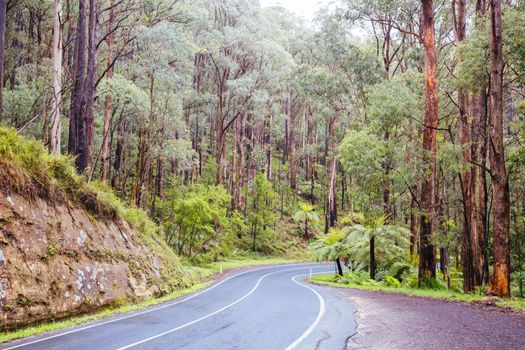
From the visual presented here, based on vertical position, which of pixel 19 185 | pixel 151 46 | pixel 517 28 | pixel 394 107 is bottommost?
pixel 19 185

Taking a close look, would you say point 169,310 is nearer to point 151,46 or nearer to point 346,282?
point 346,282

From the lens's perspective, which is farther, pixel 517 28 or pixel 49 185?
pixel 517 28

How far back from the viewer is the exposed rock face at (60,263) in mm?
8859

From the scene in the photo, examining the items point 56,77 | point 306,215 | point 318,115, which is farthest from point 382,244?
point 318,115

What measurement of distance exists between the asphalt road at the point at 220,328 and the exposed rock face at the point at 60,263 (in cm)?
102

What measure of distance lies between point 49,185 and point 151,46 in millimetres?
12980

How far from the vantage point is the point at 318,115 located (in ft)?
155

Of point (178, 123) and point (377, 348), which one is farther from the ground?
point (178, 123)

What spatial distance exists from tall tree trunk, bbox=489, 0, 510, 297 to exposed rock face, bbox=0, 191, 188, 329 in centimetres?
1130

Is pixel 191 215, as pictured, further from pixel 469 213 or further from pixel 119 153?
pixel 469 213

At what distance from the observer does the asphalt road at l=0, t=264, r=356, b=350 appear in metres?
7.29

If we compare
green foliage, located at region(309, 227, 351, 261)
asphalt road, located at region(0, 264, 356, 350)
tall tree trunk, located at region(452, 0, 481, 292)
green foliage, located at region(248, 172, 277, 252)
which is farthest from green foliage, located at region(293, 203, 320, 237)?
asphalt road, located at region(0, 264, 356, 350)

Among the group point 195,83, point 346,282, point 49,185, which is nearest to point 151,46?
point 49,185

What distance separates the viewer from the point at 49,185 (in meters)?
11.4
